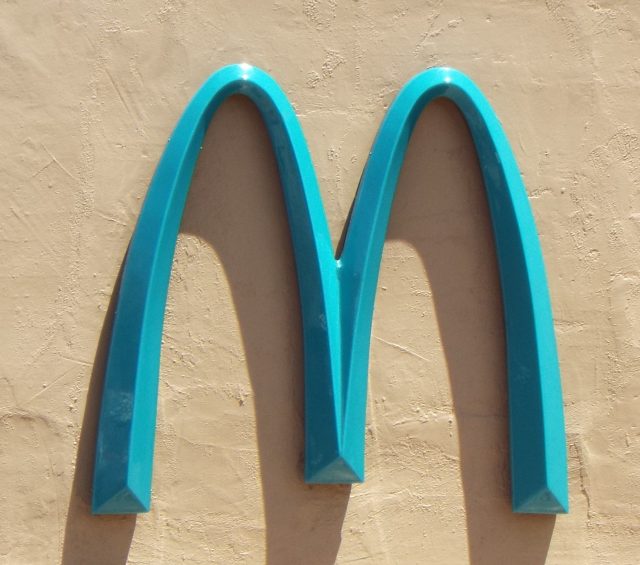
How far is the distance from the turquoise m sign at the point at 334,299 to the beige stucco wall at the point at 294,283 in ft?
0.22

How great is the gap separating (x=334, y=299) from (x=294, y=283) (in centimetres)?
16

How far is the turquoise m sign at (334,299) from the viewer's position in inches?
133

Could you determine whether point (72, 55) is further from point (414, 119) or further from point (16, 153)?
point (414, 119)

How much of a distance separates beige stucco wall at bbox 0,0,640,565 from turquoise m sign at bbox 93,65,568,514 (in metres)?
0.07

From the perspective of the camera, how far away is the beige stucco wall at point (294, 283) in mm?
3445

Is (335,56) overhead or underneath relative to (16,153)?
overhead

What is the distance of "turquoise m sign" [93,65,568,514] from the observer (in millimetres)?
3375

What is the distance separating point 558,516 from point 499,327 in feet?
2.21

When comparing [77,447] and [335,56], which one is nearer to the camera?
[77,447]

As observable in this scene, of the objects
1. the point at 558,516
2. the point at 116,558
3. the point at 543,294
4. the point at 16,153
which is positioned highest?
the point at 16,153

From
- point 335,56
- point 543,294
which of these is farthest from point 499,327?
point 335,56

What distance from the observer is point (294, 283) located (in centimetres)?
354

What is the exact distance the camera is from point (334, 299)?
11.4 ft

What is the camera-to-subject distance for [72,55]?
3594 mm
